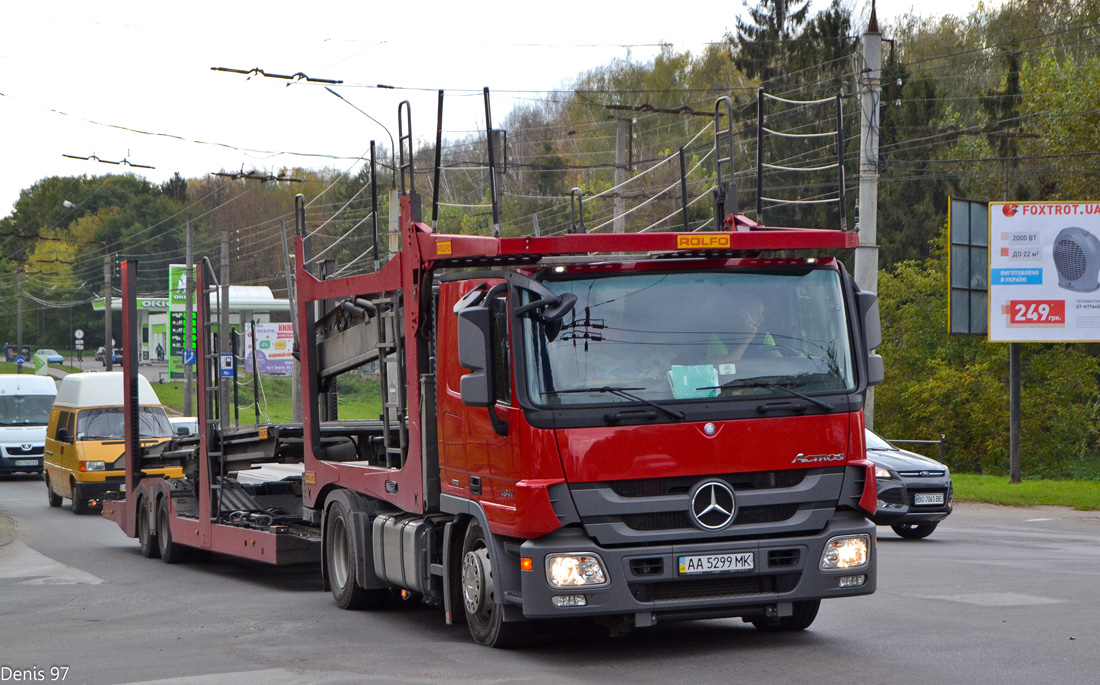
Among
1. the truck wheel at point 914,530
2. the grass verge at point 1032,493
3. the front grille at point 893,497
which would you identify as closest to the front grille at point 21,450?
the grass verge at point 1032,493

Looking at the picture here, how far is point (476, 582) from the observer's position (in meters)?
8.51

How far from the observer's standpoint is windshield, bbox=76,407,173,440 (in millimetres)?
23703

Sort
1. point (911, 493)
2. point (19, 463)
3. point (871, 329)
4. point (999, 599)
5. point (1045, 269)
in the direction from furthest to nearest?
point (19, 463), point (1045, 269), point (911, 493), point (999, 599), point (871, 329)

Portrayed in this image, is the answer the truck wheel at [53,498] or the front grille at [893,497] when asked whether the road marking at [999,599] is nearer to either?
the front grille at [893,497]

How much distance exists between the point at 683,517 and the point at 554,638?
5.51ft

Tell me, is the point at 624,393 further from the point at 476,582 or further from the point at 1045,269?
the point at 1045,269

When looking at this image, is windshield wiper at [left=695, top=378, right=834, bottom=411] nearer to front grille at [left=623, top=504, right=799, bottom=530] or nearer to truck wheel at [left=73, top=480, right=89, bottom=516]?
front grille at [left=623, top=504, right=799, bottom=530]

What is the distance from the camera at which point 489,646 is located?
27.8ft

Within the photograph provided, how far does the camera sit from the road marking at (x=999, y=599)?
33.1 ft

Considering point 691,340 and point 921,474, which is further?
point 921,474

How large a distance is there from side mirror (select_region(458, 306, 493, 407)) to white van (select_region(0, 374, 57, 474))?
26.9 m

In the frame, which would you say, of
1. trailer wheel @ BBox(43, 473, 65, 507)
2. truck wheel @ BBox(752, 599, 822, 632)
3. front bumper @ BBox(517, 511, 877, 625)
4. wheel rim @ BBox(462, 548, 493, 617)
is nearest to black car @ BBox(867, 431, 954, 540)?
truck wheel @ BBox(752, 599, 822, 632)

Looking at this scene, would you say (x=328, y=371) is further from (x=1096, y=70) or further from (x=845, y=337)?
(x=1096, y=70)

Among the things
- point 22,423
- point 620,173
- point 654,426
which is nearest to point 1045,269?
point 620,173
